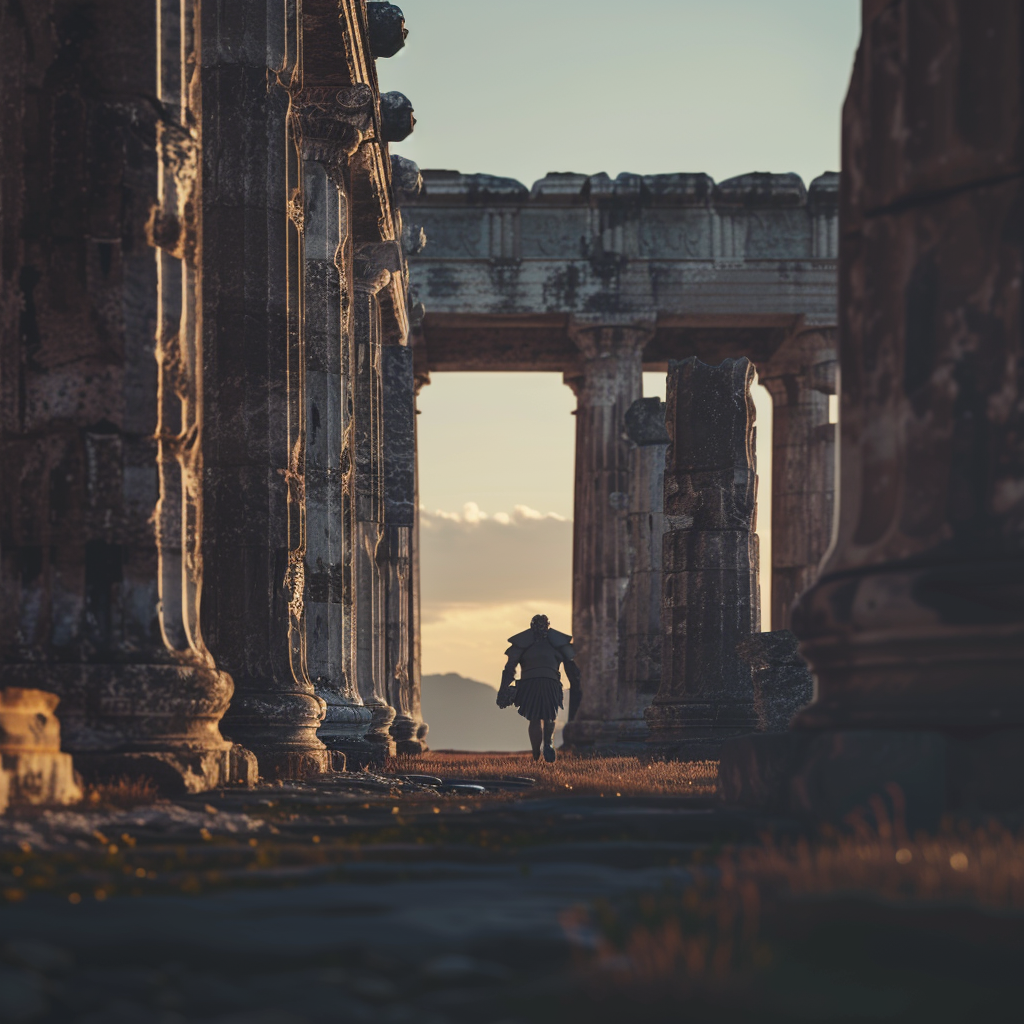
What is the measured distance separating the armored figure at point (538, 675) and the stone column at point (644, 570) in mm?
2862

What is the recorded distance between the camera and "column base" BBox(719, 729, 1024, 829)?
495cm

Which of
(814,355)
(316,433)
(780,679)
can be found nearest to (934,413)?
(316,433)

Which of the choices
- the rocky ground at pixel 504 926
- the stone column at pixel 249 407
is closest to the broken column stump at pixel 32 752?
the rocky ground at pixel 504 926

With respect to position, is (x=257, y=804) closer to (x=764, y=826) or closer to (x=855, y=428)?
(x=764, y=826)

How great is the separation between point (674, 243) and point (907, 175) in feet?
80.4

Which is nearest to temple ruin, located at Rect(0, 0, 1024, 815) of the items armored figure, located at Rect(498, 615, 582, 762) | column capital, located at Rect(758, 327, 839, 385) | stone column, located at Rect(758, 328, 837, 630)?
armored figure, located at Rect(498, 615, 582, 762)

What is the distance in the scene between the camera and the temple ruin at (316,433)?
5.26 meters

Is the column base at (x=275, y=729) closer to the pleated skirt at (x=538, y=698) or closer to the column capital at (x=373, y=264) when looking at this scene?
the column capital at (x=373, y=264)

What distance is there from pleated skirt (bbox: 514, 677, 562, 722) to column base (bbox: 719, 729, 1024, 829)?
15.9 m

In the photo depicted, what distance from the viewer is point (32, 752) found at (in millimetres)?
5602

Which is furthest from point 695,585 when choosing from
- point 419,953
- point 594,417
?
point 419,953

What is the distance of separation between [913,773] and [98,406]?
3688 millimetres

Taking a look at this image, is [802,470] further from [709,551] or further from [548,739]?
[709,551]

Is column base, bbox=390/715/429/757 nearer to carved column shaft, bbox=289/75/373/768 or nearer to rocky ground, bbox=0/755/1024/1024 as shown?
carved column shaft, bbox=289/75/373/768
